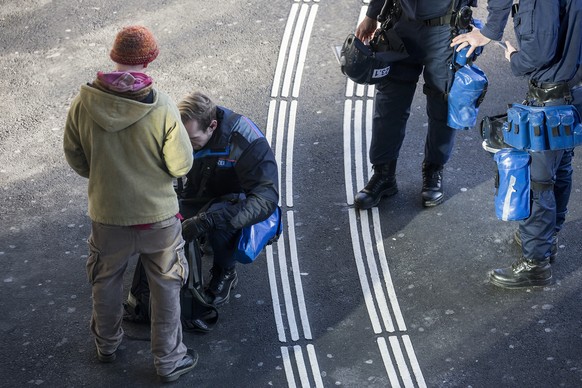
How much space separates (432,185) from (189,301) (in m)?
2.55

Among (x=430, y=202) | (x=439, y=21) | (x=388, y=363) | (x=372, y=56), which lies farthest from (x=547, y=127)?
(x=388, y=363)

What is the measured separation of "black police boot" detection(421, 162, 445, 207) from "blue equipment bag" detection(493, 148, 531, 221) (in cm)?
131

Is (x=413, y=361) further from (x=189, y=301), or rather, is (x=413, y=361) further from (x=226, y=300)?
(x=189, y=301)

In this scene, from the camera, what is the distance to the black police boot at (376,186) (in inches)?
324

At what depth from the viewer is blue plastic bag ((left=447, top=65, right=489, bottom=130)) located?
7.59 m

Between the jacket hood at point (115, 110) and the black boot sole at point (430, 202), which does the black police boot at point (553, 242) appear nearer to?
the black boot sole at point (430, 202)

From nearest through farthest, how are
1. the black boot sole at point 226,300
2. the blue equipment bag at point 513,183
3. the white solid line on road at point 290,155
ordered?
the blue equipment bag at point 513,183, the black boot sole at point 226,300, the white solid line on road at point 290,155

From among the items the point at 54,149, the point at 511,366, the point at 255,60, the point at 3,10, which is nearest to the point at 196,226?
the point at 511,366

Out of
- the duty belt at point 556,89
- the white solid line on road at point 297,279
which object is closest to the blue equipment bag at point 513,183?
the duty belt at point 556,89

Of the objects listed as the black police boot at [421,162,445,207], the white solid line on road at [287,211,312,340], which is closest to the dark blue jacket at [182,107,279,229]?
the white solid line on road at [287,211,312,340]

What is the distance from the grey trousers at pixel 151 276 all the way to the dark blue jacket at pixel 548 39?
2.59 metres

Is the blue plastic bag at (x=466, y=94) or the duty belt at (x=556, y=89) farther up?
the duty belt at (x=556, y=89)

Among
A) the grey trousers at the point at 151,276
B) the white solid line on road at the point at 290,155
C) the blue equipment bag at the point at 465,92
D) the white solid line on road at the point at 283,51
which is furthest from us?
the white solid line on road at the point at 283,51

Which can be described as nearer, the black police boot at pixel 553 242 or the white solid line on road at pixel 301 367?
the white solid line on road at pixel 301 367
